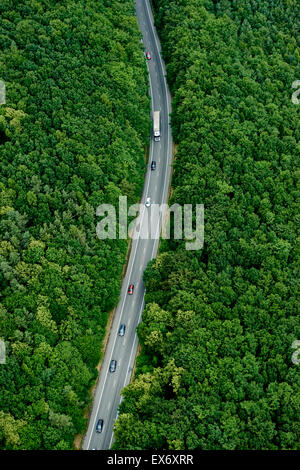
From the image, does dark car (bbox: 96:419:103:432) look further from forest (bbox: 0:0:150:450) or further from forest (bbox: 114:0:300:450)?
forest (bbox: 114:0:300:450)

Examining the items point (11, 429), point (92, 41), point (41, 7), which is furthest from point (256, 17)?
point (11, 429)

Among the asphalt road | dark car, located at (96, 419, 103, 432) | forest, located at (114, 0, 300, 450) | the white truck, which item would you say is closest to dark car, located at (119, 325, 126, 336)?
the asphalt road

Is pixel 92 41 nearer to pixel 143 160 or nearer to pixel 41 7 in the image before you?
pixel 41 7

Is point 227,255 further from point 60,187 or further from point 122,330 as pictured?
point 60,187

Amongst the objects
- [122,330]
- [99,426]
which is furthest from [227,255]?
[99,426]

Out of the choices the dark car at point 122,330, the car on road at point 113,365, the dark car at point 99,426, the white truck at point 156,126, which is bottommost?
the dark car at point 99,426

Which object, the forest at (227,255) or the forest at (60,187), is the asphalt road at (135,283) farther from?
the forest at (60,187)

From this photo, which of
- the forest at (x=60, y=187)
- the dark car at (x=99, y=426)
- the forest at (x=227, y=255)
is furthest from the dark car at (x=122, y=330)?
the dark car at (x=99, y=426)
